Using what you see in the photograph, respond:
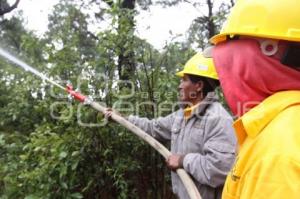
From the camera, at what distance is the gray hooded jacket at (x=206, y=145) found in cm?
322

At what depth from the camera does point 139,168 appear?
180 inches

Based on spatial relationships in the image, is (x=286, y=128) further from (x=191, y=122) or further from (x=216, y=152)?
(x=191, y=122)

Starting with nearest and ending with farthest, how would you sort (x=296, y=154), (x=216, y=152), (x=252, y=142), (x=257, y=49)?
(x=296, y=154), (x=252, y=142), (x=257, y=49), (x=216, y=152)

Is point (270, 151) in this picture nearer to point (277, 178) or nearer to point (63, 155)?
point (277, 178)

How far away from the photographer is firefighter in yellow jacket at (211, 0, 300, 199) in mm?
1210

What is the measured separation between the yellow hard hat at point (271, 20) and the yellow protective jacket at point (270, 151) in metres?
0.20

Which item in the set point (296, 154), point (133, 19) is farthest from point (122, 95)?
point (296, 154)

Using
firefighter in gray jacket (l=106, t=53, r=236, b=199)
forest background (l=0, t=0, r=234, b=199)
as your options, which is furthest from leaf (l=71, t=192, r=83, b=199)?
firefighter in gray jacket (l=106, t=53, r=236, b=199)

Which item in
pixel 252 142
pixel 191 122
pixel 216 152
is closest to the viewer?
pixel 252 142

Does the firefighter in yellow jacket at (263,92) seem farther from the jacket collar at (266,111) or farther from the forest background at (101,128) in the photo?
the forest background at (101,128)

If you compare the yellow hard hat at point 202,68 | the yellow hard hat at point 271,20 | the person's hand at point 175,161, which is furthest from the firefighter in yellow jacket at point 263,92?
the yellow hard hat at point 202,68

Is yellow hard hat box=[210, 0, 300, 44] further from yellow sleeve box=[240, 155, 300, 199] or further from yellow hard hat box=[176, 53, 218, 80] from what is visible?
yellow hard hat box=[176, 53, 218, 80]

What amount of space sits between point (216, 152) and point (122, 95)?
163 cm

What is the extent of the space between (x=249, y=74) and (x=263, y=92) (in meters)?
0.07
